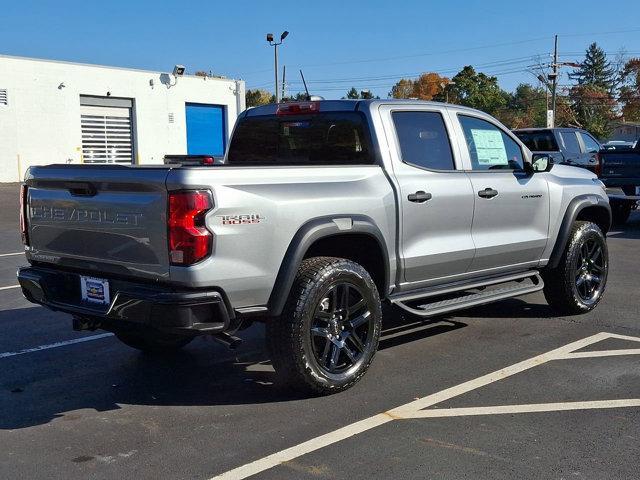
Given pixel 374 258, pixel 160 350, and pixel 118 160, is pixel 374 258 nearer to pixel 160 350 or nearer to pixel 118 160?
pixel 160 350

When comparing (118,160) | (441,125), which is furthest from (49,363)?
(118,160)

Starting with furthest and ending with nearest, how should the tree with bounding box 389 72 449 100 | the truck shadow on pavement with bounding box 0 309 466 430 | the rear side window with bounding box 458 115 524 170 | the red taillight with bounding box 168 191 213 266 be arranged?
the tree with bounding box 389 72 449 100 < the rear side window with bounding box 458 115 524 170 < the truck shadow on pavement with bounding box 0 309 466 430 < the red taillight with bounding box 168 191 213 266

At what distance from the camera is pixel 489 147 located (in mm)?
6266

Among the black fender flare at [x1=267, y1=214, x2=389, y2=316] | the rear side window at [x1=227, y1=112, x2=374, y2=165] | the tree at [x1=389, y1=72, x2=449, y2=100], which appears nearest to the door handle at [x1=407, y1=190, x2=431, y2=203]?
the rear side window at [x1=227, y1=112, x2=374, y2=165]

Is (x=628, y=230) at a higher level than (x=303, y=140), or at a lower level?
lower

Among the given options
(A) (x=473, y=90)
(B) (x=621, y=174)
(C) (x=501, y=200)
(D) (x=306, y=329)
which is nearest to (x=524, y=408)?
(D) (x=306, y=329)

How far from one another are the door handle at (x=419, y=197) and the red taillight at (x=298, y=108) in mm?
1047

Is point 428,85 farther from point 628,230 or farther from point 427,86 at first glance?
point 628,230

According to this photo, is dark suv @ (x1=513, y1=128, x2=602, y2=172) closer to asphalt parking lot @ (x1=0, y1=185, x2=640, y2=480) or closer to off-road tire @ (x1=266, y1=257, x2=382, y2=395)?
asphalt parking lot @ (x1=0, y1=185, x2=640, y2=480)

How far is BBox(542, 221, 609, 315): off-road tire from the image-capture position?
269 inches

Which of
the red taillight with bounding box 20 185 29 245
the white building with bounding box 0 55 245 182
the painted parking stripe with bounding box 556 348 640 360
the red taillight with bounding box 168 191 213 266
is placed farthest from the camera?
the white building with bounding box 0 55 245 182

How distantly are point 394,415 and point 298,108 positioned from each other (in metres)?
2.59

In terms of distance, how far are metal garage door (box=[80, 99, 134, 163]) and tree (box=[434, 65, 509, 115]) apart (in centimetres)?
4222

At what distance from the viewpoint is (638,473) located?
11.7ft
